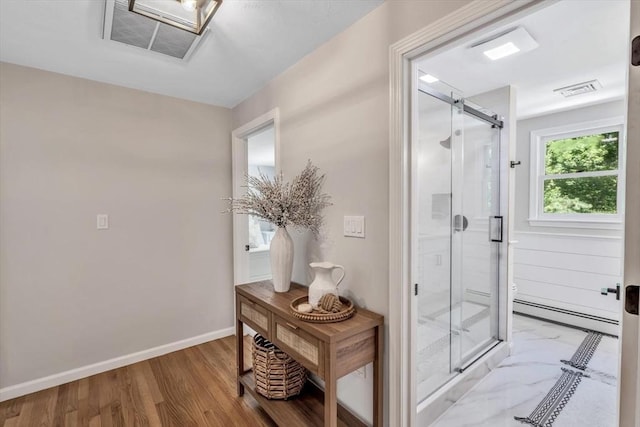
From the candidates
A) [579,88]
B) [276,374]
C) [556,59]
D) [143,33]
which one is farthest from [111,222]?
[579,88]

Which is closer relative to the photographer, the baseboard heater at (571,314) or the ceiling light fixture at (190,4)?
the ceiling light fixture at (190,4)

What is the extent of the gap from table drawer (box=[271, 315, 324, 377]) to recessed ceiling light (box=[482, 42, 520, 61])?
208 centimetres

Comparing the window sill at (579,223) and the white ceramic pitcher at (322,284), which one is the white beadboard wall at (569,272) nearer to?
the window sill at (579,223)

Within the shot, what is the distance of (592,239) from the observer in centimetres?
307

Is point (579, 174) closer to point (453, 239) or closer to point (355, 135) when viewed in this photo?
point (453, 239)

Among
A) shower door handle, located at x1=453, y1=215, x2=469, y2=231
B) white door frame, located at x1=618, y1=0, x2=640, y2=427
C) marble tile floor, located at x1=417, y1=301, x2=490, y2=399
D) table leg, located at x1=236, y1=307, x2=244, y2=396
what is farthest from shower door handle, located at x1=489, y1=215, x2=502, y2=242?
table leg, located at x1=236, y1=307, x2=244, y2=396

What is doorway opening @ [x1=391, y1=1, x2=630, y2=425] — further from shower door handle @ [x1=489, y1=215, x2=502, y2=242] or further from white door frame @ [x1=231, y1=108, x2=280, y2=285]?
white door frame @ [x1=231, y1=108, x2=280, y2=285]

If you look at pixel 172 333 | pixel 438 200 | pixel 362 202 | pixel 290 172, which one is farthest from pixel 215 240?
pixel 438 200

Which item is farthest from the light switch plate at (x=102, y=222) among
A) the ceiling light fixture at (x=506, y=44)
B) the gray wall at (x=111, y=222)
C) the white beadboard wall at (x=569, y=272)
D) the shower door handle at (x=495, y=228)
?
the white beadboard wall at (x=569, y=272)

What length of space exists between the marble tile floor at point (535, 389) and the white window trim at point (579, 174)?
115 cm

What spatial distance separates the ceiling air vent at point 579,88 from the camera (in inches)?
100

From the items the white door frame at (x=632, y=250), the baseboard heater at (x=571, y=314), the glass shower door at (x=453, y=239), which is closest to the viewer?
the white door frame at (x=632, y=250)

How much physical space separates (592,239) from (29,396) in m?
5.02

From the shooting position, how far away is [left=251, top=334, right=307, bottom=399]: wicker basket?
6.00ft
